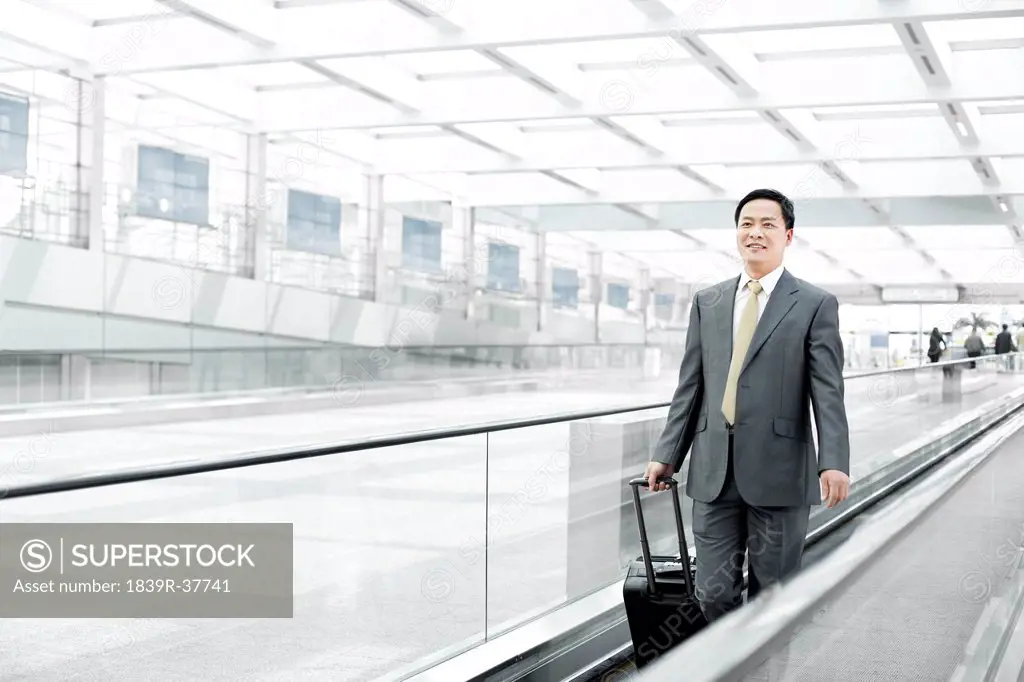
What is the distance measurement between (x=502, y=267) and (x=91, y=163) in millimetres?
14882

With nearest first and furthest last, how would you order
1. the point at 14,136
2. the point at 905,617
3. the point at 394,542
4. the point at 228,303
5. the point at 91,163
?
the point at 905,617, the point at 394,542, the point at 14,136, the point at 91,163, the point at 228,303

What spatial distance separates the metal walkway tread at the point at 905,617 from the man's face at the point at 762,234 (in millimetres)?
996

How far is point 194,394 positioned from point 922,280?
39.0 m

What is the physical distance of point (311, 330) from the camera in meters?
24.6

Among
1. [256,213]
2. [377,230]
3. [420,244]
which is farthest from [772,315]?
[420,244]

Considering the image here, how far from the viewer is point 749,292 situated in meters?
4.02

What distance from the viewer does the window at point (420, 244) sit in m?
29.0

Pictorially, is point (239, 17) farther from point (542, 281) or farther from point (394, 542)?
point (542, 281)

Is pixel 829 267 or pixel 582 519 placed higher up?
pixel 829 267

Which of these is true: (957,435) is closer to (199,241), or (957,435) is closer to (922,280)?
(199,241)

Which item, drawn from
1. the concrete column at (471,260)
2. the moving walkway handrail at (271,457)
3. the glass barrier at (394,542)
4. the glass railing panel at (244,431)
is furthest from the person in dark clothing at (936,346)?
the moving walkway handrail at (271,457)

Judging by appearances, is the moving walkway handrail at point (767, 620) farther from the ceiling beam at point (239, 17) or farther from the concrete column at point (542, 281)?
the concrete column at point (542, 281)

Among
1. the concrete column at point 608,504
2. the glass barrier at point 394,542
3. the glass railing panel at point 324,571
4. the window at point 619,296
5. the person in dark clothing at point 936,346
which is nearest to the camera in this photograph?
the glass railing panel at point 324,571

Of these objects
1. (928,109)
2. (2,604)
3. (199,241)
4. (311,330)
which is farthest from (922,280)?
(2,604)
